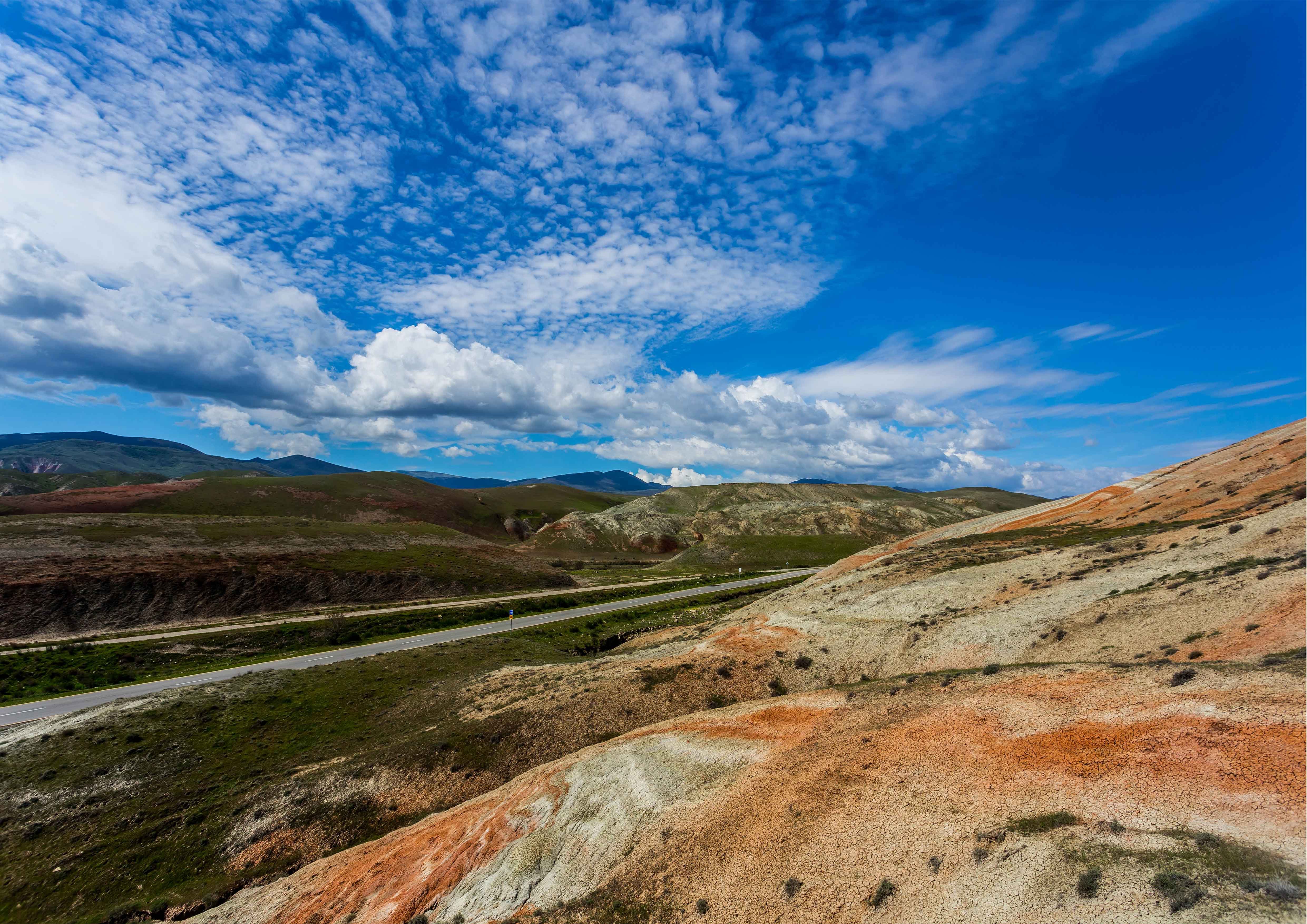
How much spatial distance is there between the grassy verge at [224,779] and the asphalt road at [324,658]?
5104mm

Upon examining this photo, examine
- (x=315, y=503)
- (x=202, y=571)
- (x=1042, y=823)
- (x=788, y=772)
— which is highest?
(x=315, y=503)

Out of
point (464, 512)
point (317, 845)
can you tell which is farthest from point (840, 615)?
point (464, 512)

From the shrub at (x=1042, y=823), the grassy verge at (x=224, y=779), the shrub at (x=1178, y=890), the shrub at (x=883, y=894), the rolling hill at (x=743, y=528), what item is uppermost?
the rolling hill at (x=743, y=528)

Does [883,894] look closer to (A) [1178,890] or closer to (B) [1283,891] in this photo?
(A) [1178,890]

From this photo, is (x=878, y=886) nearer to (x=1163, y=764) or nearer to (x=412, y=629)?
(x=1163, y=764)

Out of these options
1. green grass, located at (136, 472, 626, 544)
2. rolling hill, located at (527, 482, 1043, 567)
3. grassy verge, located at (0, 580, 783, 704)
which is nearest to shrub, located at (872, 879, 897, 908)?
grassy verge, located at (0, 580, 783, 704)

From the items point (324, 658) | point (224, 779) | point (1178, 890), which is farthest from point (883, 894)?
point (324, 658)

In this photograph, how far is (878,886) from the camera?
12.7m

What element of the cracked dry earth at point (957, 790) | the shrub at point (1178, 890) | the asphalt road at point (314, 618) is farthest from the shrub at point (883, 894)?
the asphalt road at point (314, 618)

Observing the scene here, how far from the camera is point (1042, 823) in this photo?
1245cm

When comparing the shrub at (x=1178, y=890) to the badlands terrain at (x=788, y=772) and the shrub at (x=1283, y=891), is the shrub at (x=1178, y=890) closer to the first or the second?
the badlands terrain at (x=788, y=772)

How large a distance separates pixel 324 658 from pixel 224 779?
23.8 meters

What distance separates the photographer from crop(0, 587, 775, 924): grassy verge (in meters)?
21.5

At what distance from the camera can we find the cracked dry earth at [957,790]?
432 inches
